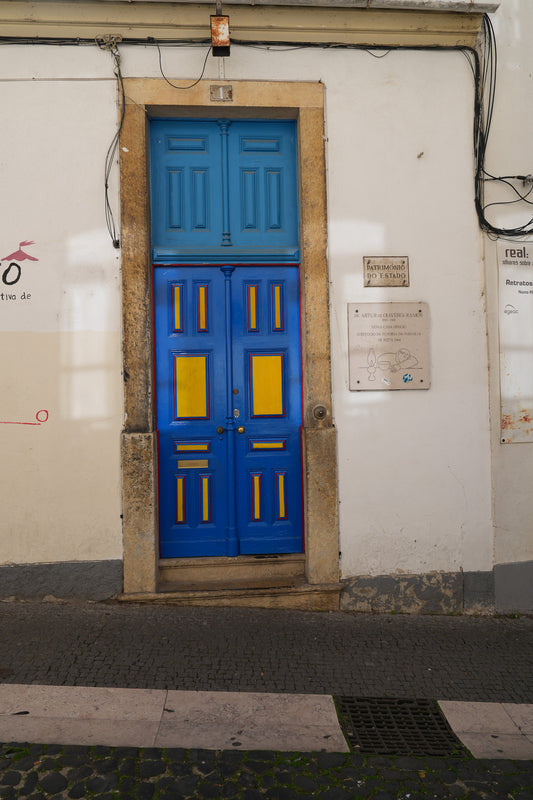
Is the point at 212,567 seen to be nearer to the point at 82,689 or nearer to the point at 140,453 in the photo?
the point at 140,453

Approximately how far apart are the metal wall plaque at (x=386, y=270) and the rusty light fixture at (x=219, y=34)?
1913mm

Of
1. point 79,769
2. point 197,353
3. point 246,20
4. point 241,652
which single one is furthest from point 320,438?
point 246,20

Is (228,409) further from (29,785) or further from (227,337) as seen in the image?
(29,785)

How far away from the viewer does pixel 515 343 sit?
503 cm

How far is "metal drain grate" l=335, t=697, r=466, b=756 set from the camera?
3109 millimetres

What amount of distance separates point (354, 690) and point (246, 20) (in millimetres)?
4961

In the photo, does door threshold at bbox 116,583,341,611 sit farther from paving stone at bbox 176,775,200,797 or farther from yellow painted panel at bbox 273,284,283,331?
yellow painted panel at bbox 273,284,283,331

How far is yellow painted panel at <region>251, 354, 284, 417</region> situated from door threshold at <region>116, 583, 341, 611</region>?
1.42 m

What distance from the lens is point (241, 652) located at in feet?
13.3

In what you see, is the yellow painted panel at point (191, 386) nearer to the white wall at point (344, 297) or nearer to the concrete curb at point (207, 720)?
the white wall at point (344, 297)

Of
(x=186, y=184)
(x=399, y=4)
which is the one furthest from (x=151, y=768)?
(x=399, y=4)

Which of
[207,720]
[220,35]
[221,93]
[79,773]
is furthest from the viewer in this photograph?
[221,93]

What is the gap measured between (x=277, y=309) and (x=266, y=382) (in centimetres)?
62

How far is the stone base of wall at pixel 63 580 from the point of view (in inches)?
183
